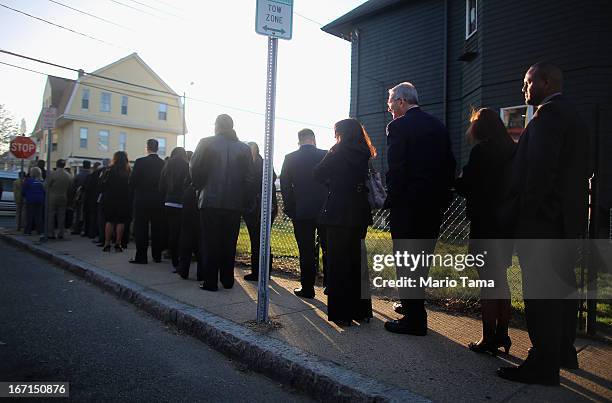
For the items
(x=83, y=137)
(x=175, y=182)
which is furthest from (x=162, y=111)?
(x=175, y=182)

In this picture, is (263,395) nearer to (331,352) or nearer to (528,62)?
(331,352)

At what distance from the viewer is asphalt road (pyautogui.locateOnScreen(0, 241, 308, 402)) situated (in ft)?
9.92

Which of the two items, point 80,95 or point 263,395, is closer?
point 263,395

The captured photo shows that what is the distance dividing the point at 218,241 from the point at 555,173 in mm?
3717

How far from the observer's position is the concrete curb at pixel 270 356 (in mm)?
2781

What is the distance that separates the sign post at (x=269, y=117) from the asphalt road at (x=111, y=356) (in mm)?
756

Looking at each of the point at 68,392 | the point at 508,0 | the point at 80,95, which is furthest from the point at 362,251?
the point at 80,95

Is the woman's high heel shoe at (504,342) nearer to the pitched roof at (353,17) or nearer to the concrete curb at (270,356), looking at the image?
the concrete curb at (270,356)

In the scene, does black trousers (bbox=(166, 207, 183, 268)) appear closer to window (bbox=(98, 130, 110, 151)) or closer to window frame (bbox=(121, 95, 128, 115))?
window (bbox=(98, 130, 110, 151))

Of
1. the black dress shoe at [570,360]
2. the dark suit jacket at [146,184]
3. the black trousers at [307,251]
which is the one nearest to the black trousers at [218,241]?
the black trousers at [307,251]

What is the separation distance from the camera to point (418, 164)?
12.3 feet

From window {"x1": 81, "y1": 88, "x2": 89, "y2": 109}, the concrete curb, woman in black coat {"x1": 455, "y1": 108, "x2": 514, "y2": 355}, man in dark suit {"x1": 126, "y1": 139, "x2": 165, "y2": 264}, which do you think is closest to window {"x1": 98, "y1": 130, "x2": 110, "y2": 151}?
window {"x1": 81, "y1": 88, "x2": 89, "y2": 109}

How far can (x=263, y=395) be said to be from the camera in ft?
9.89

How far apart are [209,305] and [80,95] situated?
1555 inches
